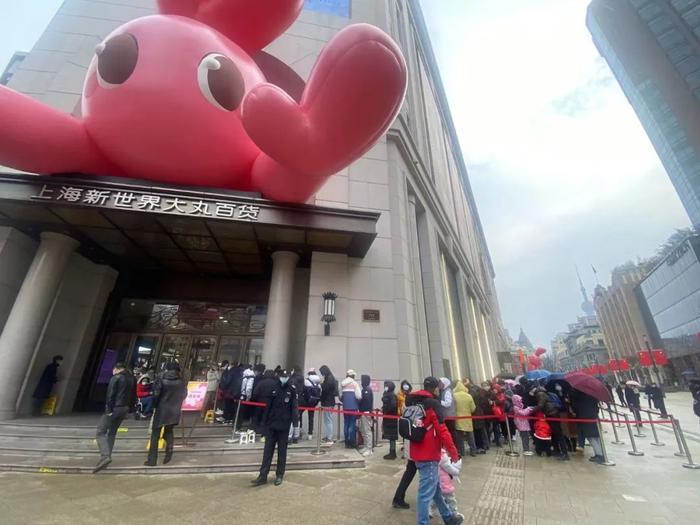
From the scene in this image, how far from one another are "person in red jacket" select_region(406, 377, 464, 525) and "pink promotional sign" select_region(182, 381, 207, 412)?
21.3 ft

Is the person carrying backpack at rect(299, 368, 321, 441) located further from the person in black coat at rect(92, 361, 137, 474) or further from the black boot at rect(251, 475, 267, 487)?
the person in black coat at rect(92, 361, 137, 474)

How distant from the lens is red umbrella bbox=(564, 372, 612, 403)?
641 cm

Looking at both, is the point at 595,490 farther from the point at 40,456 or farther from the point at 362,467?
the point at 40,456

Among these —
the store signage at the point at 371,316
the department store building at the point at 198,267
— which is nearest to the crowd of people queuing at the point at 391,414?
the department store building at the point at 198,267

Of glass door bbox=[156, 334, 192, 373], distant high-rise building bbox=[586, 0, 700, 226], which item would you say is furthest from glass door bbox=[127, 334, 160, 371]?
distant high-rise building bbox=[586, 0, 700, 226]

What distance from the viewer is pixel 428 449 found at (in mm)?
3180

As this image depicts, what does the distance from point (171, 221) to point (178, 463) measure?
5039 millimetres

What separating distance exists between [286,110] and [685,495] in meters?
7.93

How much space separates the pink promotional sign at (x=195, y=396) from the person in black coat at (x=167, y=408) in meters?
2.53

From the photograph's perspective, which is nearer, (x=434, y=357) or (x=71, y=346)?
(x=71, y=346)

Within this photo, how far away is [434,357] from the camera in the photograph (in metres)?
12.0

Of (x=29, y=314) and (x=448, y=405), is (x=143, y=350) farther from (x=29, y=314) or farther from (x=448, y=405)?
(x=448, y=405)

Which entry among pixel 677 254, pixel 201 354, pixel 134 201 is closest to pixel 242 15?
pixel 134 201

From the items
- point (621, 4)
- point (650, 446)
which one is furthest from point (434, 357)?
point (621, 4)
